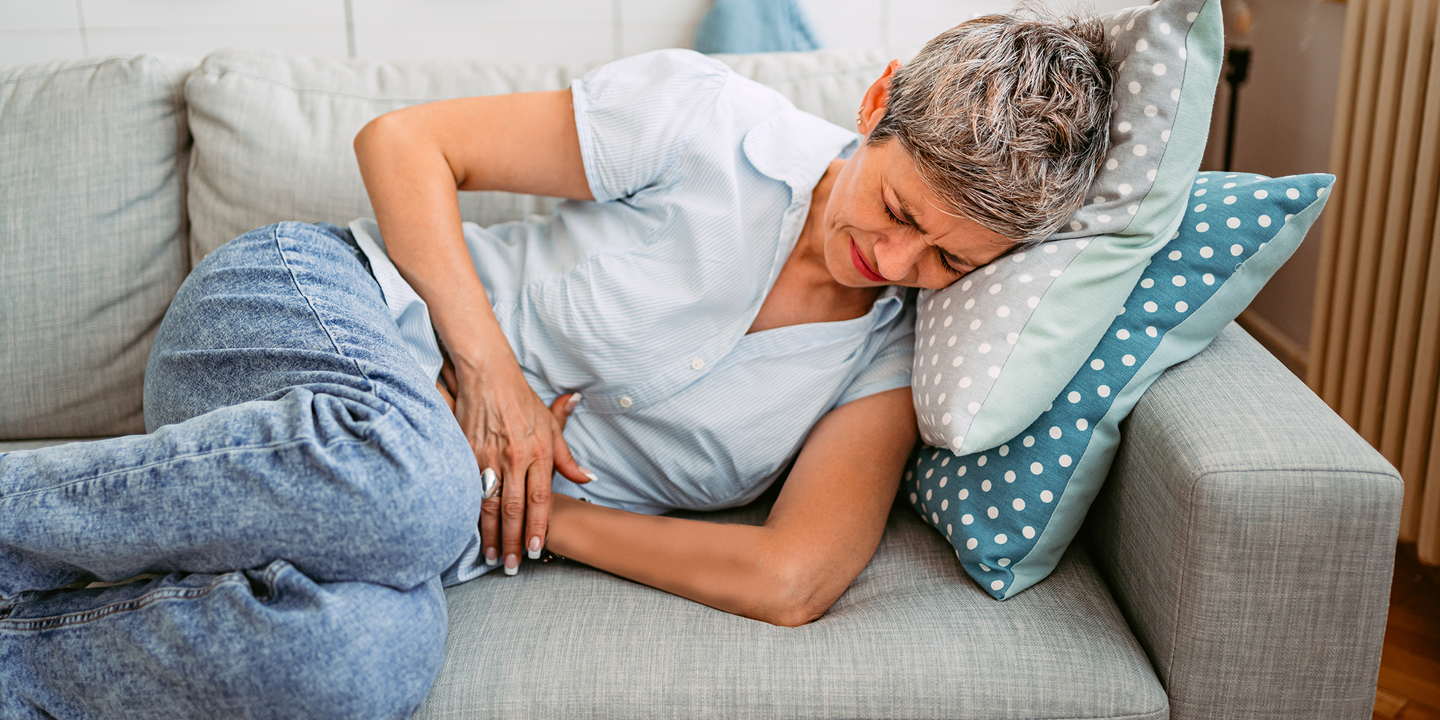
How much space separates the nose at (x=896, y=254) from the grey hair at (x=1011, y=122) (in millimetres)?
67

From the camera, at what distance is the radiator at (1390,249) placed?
136 centimetres

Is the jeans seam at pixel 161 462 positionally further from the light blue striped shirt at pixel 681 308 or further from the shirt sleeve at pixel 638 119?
the shirt sleeve at pixel 638 119

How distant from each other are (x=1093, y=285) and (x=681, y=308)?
465 millimetres

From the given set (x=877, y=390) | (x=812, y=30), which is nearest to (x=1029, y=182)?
(x=877, y=390)

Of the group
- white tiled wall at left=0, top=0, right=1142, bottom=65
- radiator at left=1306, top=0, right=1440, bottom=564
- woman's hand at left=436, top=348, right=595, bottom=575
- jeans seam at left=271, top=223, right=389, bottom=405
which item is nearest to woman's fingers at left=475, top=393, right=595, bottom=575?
woman's hand at left=436, top=348, right=595, bottom=575

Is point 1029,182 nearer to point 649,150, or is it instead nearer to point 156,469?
point 649,150

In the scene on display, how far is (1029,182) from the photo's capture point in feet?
2.90

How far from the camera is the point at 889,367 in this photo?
1178mm

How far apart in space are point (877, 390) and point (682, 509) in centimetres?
31

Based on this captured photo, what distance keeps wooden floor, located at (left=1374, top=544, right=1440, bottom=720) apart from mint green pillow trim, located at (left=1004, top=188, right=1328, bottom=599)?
0.61 meters

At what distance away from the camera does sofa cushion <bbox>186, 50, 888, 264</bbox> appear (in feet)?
4.36

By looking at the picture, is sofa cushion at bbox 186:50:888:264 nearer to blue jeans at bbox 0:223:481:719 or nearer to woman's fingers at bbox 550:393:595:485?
woman's fingers at bbox 550:393:595:485

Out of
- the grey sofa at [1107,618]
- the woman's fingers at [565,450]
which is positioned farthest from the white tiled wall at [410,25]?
the grey sofa at [1107,618]

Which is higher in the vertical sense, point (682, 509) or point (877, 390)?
point (877, 390)
